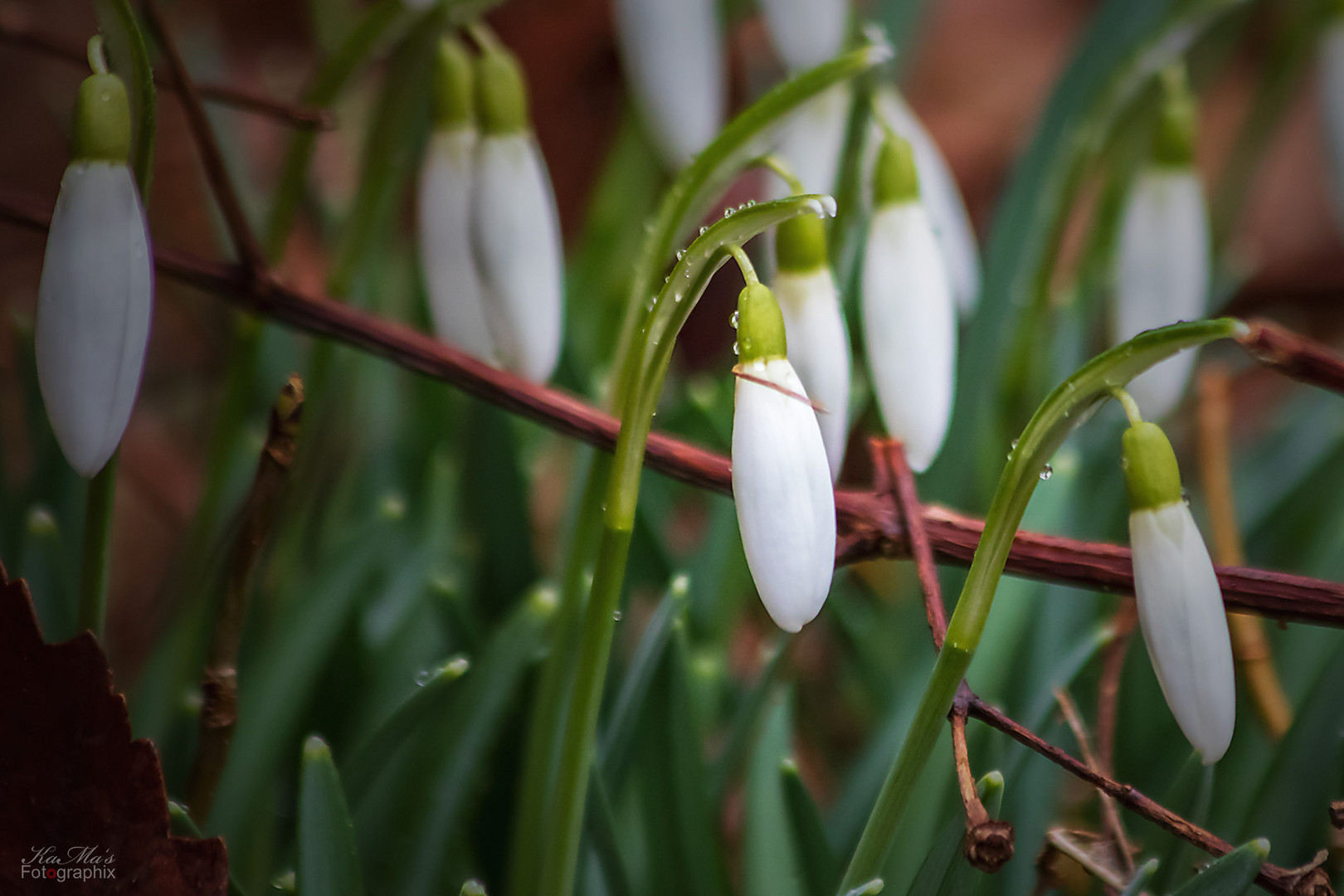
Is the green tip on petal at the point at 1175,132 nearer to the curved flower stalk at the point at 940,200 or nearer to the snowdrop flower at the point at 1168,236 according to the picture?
the snowdrop flower at the point at 1168,236

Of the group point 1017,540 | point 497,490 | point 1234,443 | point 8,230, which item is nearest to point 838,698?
point 497,490

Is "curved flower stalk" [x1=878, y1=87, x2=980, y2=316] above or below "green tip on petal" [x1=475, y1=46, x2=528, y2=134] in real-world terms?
above

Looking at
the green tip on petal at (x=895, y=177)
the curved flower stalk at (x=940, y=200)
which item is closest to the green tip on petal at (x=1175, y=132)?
the curved flower stalk at (x=940, y=200)

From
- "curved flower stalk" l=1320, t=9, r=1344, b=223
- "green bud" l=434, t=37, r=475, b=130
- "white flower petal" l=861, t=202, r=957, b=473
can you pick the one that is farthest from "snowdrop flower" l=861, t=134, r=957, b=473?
"curved flower stalk" l=1320, t=9, r=1344, b=223

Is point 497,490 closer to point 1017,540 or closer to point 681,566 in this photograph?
point 681,566

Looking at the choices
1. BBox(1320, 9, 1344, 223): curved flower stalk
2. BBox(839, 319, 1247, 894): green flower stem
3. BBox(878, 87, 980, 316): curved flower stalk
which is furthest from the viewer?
BBox(1320, 9, 1344, 223): curved flower stalk

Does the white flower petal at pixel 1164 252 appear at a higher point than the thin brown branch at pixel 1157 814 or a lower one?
higher

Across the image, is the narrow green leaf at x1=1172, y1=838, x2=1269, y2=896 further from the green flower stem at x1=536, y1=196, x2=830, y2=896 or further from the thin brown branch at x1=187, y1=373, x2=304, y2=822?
the thin brown branch at x1=187, y1=373, x2=304, y2=822
